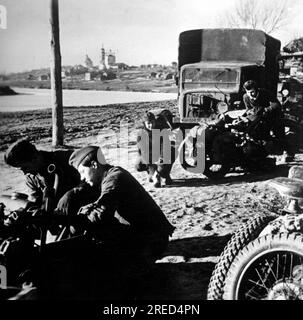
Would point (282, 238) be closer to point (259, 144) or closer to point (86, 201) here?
point (86, 201)

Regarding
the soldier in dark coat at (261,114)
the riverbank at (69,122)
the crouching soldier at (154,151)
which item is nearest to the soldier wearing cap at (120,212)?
the crouching soldier at (154,151)

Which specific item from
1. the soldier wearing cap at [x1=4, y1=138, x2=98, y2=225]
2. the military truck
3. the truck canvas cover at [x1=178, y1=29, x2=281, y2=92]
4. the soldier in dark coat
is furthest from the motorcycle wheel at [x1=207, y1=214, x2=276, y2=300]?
the truck canvas cover at [x1=178, y1=29, x2=281, y2=92]

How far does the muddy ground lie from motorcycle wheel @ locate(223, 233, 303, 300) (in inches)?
20.8

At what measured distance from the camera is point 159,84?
25.7 metres

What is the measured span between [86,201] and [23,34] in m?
2.02

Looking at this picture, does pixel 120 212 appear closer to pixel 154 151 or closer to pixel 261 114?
pixel 154 151

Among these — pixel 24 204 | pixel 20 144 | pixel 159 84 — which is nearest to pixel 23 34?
pixel 20 144

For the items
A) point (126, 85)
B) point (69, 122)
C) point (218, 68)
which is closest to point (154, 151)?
point (218, 68)

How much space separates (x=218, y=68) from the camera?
6852mm

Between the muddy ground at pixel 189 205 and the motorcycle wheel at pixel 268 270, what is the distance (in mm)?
527

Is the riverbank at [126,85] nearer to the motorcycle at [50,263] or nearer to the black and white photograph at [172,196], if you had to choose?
the black and white photograph at [172,196]

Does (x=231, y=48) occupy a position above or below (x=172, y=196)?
above

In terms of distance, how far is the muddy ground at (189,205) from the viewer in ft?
9.52

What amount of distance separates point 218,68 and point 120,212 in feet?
15.7
